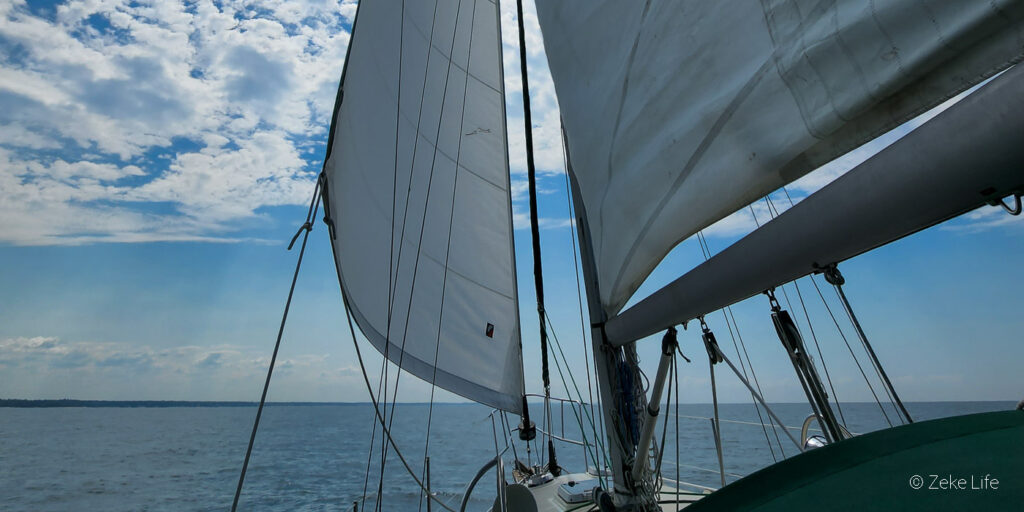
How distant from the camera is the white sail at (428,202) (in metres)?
3.14

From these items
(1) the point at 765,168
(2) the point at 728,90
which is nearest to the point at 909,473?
(1) the point at 765,168

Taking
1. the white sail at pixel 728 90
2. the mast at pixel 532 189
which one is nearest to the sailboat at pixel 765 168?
the white sail at pixel 728 90

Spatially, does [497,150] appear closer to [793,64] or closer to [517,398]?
[517,398]

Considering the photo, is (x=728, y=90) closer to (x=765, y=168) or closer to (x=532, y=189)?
(x=765, y=168)

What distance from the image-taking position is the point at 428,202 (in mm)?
3566

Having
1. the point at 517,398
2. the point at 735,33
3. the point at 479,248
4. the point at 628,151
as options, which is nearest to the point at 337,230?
the point at 479,248

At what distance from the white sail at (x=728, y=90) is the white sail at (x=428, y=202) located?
170cm

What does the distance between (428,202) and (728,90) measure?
8.91 feet

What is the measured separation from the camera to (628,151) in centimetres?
148

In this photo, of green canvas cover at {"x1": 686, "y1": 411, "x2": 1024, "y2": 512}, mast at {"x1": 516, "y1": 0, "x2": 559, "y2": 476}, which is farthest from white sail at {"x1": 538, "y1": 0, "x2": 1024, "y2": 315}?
mast at {"x1": 516, "y1": 0, "x2": 559, "y2": 476}

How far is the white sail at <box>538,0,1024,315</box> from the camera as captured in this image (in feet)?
2.30

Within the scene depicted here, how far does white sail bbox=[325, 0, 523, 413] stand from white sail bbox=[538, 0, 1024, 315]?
1698mm

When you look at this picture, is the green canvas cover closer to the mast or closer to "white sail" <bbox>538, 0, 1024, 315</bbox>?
"white sail" <bbox>538, 0, 1024, 315</bbox>

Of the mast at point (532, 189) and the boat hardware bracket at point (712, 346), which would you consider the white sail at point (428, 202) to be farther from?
the boat hardware bracket at point (712, 346)
